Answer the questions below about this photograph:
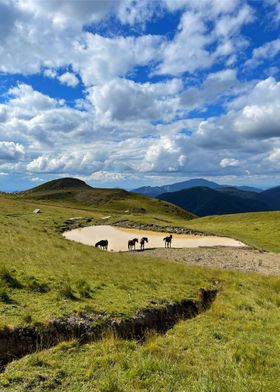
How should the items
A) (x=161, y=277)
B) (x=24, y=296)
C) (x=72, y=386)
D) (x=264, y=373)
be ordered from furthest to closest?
(x=161, y=277) → (x=24, y=296) → (x=264, y=373) → (x=72, y=386)

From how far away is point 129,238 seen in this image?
190ft

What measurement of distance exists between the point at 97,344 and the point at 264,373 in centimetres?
582

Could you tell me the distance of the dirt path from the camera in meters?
35.8

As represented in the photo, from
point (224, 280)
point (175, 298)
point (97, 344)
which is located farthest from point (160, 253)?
point (97, 344)

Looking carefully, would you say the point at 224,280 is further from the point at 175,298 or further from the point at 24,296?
the point at 24,296

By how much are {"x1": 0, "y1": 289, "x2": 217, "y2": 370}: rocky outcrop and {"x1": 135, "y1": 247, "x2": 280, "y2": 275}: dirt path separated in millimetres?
19604

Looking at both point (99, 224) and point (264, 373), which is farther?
point (99, 224)

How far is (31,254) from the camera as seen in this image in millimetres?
26500

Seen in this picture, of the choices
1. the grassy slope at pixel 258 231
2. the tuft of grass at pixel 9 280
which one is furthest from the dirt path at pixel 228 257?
the tuft of grass at pixel 9 280

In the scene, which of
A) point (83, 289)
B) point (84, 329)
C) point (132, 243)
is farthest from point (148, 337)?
point (132, 243)

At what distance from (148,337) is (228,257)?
29470mm

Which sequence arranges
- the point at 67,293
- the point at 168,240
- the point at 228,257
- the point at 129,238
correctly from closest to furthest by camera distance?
the point at 67,293 < the point at 228,257 < the point at 168,240 < the point at 129,238

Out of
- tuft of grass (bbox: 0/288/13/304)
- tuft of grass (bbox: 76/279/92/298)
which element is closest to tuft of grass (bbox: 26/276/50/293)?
tuft of grass (bbox: 76/279/92/298)

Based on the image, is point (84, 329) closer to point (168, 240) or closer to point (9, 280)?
point (9, 280)
